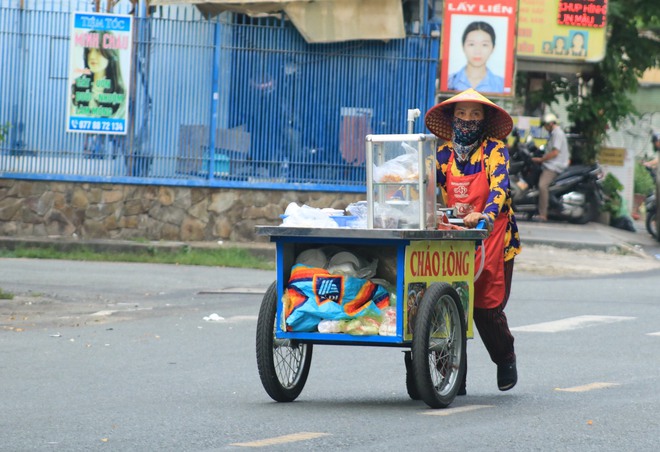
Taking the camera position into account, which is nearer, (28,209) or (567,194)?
(28,209)

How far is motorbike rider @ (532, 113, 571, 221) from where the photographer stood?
73.2ft

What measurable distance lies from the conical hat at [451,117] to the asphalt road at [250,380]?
157 centimetres

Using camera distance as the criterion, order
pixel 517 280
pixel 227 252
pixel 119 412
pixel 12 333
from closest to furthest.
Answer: pixel 119 412, pixel 12 333, pixel 517 280, pixel 227 252

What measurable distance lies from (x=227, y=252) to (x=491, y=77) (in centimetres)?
543

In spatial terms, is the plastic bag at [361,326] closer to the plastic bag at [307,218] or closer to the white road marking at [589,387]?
the plastic bag at [307,218]

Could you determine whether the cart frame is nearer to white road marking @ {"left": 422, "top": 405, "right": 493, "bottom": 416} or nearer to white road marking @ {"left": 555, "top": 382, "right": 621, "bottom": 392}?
white road marking @ {"left": 422, "top": 405, "right": 493, "bottom": 416}

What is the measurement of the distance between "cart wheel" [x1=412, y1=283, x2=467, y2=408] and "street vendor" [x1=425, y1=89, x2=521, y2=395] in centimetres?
32

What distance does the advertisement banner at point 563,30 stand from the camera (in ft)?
72.1

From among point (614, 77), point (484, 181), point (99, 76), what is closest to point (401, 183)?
point (484, 181)

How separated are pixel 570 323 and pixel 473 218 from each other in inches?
190

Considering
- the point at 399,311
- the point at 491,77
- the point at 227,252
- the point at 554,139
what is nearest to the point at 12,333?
the point at 399,311

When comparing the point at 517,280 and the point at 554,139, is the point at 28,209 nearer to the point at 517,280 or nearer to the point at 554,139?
the point at 517,280

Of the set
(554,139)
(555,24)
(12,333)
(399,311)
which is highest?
(555,24)

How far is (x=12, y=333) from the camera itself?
10617mm
